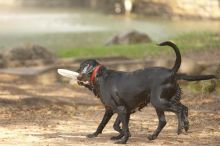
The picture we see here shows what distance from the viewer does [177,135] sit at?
8.02 m

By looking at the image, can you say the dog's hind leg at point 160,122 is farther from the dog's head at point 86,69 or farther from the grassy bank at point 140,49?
the grassy bank at point 140,49

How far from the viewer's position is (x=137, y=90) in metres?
7.48

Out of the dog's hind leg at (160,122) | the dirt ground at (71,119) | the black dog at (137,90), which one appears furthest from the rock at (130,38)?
the dog's hind leg at (160,122)

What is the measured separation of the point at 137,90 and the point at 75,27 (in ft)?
84.8

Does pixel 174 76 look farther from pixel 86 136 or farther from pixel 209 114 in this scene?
pixel 209 114

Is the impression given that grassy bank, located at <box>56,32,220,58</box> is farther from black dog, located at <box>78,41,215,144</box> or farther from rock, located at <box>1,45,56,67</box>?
black dog, located at <box>78,41,215,144</box>

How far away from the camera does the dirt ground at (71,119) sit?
7.80m

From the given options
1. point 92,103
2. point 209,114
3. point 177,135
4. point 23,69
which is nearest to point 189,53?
point 23,69

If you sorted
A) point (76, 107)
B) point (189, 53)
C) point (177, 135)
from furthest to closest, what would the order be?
1. point (189, 53)
2. point (76, 107)
3. point (177, 135)

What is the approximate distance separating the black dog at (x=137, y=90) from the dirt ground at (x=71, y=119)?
347mm

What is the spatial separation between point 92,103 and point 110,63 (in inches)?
169

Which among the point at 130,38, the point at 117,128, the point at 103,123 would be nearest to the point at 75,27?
the point at 130,38

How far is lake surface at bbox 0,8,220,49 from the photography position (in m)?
26.8

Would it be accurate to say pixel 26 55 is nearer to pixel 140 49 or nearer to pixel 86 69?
pixel 140 49
